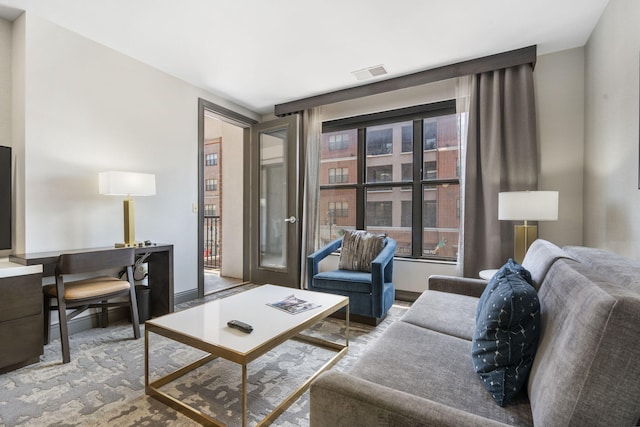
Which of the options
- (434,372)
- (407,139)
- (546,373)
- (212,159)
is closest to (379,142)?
(407,139)

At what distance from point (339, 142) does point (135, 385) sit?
10.9 feet

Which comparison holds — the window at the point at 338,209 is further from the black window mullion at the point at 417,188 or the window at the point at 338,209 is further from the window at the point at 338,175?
the black window mullion at the point at 417,188

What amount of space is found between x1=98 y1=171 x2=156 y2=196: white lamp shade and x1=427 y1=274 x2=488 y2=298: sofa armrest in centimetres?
249

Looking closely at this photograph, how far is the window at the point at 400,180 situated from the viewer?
338cm

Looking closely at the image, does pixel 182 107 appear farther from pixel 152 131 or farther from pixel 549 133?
pixel 549 133

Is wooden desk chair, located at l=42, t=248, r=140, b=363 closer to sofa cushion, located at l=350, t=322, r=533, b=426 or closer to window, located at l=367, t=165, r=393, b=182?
sofa cushion, located at l=350, t=322, r=533, b=426

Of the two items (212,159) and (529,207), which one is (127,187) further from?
(212,159)

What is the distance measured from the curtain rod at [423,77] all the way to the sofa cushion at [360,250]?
5.37 feet

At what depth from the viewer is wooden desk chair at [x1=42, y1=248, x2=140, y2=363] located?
6.69ft

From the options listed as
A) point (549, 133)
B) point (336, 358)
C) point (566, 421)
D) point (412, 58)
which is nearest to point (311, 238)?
point (336, 358)

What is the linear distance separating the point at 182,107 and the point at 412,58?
2.44m

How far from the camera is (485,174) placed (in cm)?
285

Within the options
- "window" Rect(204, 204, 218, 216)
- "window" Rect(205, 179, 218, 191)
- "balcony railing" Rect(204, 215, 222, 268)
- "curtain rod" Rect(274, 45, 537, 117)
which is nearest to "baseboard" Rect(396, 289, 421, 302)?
"curtain rod" Rect(274, 45, 537, 117)

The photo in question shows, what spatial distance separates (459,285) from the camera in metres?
2.16
